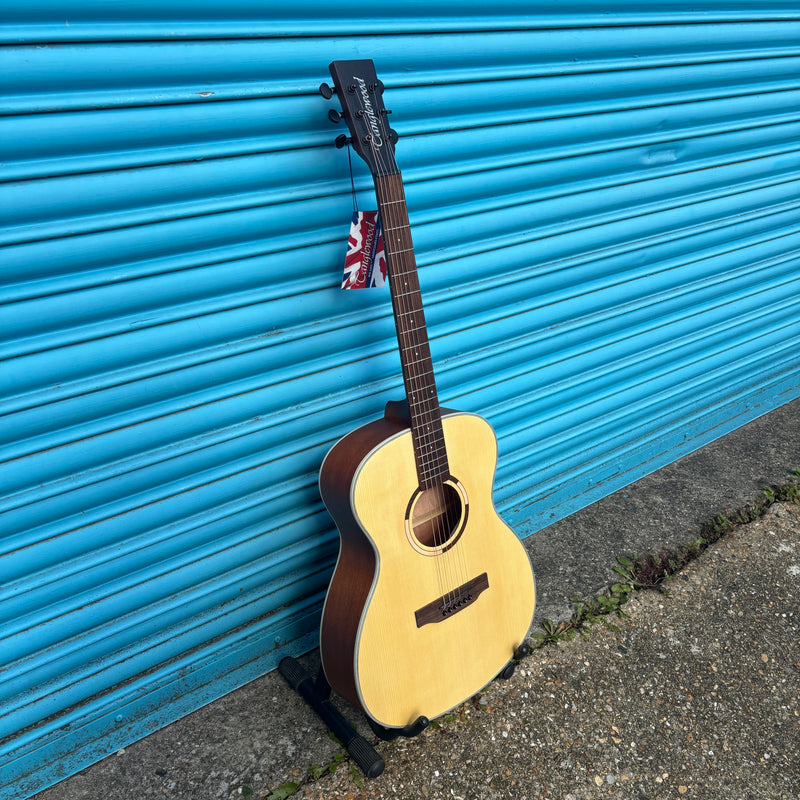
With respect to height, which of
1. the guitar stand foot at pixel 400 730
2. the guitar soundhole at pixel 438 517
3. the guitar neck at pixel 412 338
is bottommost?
the guitar stand foot at pixel 400 730

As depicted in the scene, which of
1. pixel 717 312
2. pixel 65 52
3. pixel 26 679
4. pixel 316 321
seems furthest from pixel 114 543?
pixel 717 312

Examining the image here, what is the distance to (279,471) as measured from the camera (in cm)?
228

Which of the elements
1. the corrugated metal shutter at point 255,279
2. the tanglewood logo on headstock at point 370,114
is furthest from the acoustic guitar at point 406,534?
the corrugated metal shutter at point 255,279

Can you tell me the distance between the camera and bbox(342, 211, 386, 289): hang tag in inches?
79.7

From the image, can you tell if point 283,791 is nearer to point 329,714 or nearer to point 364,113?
point 329,714

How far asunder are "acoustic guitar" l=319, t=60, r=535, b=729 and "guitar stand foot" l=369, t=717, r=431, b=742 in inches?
1.0

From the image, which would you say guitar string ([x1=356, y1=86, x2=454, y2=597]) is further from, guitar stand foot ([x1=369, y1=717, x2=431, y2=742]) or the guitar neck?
guitar stand foot ([x1=369, y1=717, x2=431, y2=742])

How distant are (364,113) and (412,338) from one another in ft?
2.17

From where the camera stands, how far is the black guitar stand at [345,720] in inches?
80.5

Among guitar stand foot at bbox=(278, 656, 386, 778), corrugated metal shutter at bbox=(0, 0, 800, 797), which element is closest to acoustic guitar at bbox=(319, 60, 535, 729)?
guitar stand foot at bbox=(278, 656, 386, 778)

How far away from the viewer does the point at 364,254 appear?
6.78 ft

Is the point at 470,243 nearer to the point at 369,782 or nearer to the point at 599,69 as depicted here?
the point at 599,69

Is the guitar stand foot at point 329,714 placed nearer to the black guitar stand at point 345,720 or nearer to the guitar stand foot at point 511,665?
the black guitar stand at point 345,720

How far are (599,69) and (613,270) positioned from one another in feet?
2.89
